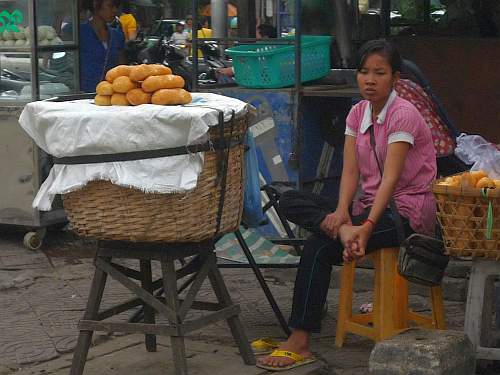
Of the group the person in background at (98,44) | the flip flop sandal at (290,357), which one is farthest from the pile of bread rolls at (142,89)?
the person in background at (98,44)

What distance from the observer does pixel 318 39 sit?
631 cm

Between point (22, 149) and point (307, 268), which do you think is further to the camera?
point (22, 149)

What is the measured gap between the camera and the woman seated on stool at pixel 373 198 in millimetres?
4184

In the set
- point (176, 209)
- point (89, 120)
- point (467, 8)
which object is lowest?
point (176, 209)

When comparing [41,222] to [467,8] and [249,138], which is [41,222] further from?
[467,8]

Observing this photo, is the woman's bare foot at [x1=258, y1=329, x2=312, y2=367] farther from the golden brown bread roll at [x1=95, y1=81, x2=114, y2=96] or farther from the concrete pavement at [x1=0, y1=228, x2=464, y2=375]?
the golden brown bread roll at [x1=95, y1=81, x2=114, y2=96]

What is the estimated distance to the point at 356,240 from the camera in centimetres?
410

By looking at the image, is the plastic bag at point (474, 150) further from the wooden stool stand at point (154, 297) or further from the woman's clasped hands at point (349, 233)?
the wooden stool stand at point (154, 297)

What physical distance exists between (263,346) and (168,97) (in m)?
1.32

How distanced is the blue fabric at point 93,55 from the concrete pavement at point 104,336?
1614mm

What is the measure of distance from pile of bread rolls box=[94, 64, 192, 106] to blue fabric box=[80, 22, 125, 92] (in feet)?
11.6

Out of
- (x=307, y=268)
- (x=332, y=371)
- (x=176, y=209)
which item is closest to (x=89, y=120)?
(x=176, y=209)

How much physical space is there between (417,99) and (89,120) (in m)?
2.19

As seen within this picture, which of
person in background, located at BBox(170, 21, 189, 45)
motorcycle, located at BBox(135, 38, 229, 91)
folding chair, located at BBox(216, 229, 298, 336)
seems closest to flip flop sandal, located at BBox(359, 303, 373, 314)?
folding chair, located at BBox(216, 229, 298, 336)
